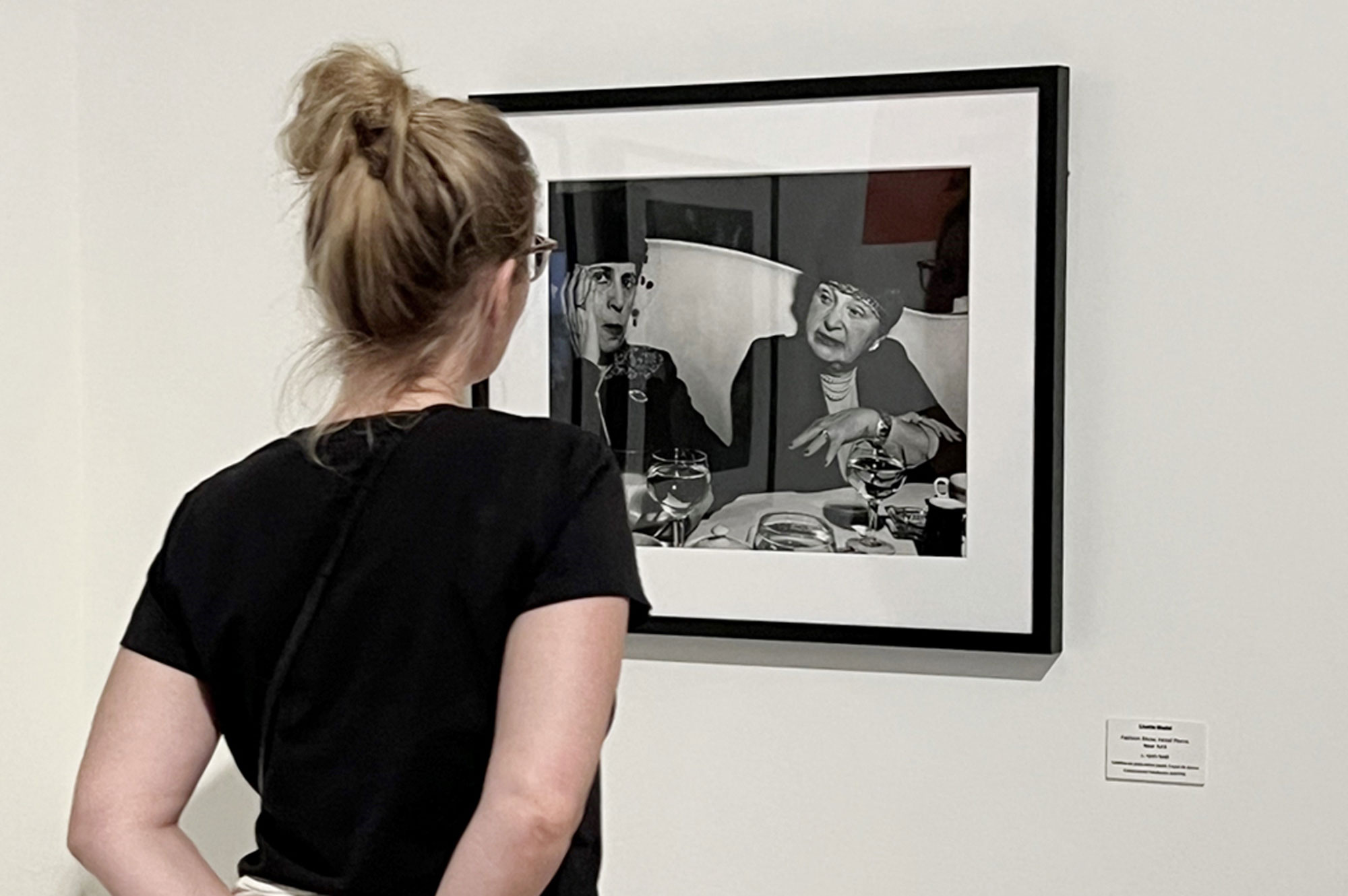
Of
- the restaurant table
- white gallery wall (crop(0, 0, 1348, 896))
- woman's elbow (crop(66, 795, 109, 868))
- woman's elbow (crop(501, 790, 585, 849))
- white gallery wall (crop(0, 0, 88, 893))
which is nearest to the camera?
woman's elbow (crop(501, 790, 585, 849))

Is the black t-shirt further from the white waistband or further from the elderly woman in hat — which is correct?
the elderly woman in hat

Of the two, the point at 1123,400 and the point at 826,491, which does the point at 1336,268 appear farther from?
the point at 826,491

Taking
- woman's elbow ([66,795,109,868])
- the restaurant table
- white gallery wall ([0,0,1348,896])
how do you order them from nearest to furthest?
woman's elbow ([66,795,109,868]), white gallery wall ([0,0,1348,896]), the restaurant table

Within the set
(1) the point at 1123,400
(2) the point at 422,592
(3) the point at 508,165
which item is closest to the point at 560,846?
(2) the point at 422,592

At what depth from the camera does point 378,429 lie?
3.88 ft

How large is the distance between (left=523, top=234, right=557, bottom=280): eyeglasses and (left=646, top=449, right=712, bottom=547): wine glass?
0.65 m

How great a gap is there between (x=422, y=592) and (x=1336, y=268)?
1025 mm

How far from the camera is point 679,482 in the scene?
189cm

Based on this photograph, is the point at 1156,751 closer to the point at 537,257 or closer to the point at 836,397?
the point at 836,397

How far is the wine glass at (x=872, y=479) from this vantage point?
1.81 meters

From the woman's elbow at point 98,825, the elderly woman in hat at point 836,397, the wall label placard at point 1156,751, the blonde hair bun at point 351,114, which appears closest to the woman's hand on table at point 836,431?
the elderly woman in hat at point 836,397

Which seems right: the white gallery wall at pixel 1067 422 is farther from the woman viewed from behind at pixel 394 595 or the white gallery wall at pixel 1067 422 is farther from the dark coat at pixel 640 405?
the woman viewed from behind at pixel 394 595

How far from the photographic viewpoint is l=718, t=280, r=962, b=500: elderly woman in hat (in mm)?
1794

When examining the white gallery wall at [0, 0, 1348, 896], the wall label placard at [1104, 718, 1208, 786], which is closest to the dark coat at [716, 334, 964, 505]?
the white gallery wall at [0, 0, 1348, 896]
